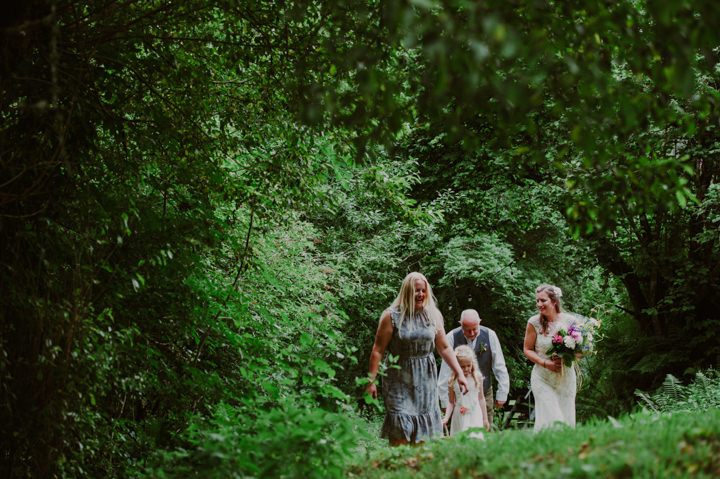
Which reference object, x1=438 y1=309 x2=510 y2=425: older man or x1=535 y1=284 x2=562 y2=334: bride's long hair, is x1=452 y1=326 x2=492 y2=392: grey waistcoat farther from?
x1=535 y1=284 x2=562 y2=334: bride's long hair

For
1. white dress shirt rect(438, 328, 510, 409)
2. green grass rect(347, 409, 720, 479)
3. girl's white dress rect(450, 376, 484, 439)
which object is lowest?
green grass rect(347, 409, 720, 479)

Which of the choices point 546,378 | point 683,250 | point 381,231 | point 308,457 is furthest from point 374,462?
point 381,231

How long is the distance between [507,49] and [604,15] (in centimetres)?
113

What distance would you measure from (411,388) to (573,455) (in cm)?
298

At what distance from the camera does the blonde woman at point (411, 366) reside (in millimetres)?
6250

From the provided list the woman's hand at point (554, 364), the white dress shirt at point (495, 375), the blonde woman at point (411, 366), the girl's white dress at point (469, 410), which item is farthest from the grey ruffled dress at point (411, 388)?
the woman's hand at point (554, 364)

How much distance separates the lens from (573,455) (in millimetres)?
3445

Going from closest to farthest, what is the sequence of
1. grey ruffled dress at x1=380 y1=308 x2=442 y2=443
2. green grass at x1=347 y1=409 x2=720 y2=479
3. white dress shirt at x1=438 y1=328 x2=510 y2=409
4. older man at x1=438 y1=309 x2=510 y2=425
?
green grass at x1=347 y1=409 x2=720 y2=479 → grey ruffled dress at x1=380 y1=308 x2=442 y2=443 → white dress shirt at x1=438 y1=328 x2=510 y2=409 → older man at x1=438 y1=309 x2=510 y2=425

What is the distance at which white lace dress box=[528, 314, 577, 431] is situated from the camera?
7.71 meters

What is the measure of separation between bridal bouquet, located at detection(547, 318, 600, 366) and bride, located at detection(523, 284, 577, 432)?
162 millimetres

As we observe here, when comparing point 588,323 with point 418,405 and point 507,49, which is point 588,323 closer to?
Answer: point 418,405

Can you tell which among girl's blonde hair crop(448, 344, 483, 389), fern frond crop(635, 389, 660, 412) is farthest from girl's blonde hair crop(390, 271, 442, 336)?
fern frond crop(635, 389, 660, 412)

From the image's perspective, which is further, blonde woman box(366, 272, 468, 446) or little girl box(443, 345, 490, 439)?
little girl box(443, 345, 490, 439)

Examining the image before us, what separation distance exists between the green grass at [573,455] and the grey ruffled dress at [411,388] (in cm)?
149
